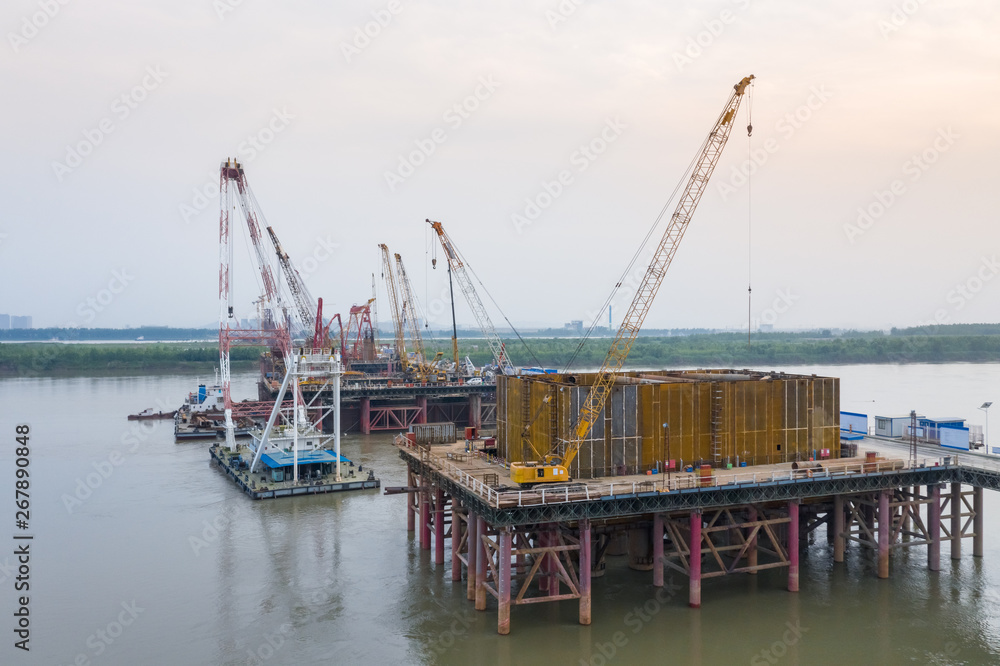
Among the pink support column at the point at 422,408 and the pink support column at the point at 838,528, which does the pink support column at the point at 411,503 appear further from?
the pink support column at the point at 422,408

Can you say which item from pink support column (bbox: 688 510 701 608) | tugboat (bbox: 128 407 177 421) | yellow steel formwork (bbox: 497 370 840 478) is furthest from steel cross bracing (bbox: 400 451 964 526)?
tugboat (bbox: 128 407 177 421)

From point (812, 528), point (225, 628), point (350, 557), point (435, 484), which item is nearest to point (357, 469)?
point (350, 557)

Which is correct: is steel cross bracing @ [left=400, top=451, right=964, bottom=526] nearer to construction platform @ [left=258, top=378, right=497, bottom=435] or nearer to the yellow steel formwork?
the yellow steel formwork

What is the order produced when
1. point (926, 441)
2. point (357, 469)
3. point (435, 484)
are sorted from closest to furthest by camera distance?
point (435, 484) < point (926, 441) < point (357, 469)

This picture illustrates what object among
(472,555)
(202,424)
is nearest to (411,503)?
(472,555)

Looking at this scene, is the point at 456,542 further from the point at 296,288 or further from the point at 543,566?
the point at 296,288

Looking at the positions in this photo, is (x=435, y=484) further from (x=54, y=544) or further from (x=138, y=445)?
(x=138, y=445)
